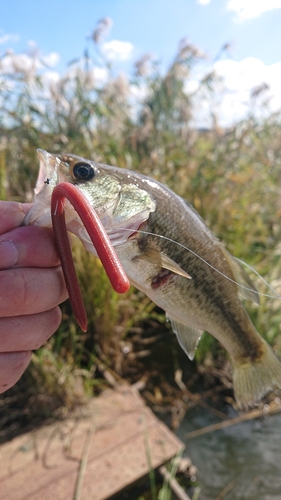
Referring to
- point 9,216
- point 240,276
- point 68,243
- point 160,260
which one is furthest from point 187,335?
point 9,216

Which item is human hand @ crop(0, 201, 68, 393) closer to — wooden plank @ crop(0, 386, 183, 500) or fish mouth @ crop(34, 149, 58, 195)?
fish mouth @ crop(34, 149, 58, 195)

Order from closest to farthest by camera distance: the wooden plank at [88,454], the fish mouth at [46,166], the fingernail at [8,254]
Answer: the fingernail at [8,254] < the fish mouth at [46,166] < the wooden plank at [88,454]

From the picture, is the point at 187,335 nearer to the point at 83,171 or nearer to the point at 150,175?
Result: the point at 83,171

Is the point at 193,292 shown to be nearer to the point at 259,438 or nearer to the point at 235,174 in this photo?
the point at 259,438

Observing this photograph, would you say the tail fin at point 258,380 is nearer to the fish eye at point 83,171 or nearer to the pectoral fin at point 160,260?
the pectoral fin at point 160,260

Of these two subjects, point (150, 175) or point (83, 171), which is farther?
point (150, 175)

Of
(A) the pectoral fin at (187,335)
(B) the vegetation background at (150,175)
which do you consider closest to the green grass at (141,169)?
(B) the vegetation background at (150,175)
